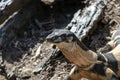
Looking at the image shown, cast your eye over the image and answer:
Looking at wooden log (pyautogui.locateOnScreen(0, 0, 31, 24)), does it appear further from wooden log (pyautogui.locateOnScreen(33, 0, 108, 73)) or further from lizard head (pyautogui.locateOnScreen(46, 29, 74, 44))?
lizard head (pyautogui.locateOnScreen(46, 29, 74, 44))

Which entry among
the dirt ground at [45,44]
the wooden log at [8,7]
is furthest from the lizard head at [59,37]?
the wooden log at [8,7]

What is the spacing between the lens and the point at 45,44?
4797 millimetres

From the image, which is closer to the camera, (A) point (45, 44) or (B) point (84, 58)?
(B) point (84, 58)

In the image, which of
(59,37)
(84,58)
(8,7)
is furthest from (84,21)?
(59,37)

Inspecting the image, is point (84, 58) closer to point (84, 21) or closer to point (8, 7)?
point (84, 21)

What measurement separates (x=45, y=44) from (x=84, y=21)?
0.57m

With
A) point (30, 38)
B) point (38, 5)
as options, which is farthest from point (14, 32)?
point (38, 5)

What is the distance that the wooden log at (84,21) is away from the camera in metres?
4.34

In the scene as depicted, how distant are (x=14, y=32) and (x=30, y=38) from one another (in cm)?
23

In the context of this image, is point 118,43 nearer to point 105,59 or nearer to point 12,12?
point 105,59

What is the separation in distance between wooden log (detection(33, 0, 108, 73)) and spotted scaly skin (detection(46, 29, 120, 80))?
0.51m

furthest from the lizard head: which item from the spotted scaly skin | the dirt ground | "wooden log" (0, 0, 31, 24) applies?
"wooden log" (0, 0, 31, 24)

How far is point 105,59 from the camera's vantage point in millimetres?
3768

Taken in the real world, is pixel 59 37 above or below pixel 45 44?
above
